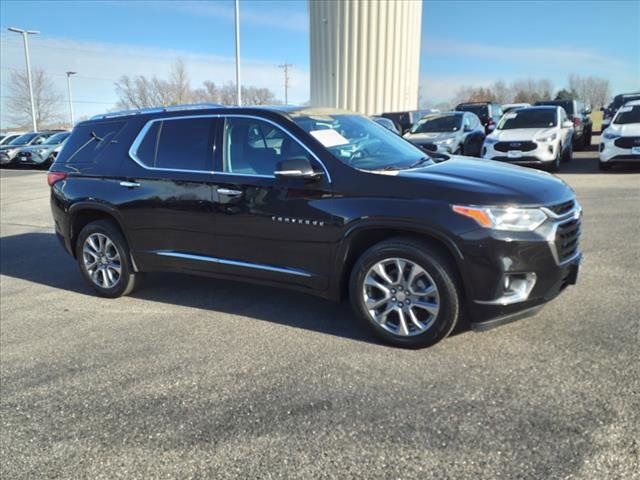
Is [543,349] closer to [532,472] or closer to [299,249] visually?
[532,472]

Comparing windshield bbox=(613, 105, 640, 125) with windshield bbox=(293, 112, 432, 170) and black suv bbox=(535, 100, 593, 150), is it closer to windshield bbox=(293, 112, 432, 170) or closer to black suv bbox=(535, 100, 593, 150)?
black suv bbox=(535, 100, 593, 150)

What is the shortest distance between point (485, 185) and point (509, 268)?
0.60 m

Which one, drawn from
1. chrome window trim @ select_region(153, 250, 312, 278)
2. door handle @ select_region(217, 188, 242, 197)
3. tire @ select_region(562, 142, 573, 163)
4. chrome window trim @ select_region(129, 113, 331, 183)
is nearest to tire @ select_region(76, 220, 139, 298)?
chrome window trim @ select_region(153, 250, 312, 278)

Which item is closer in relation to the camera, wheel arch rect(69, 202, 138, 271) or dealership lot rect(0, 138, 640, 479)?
dealership lot rect(0, 138, 640, 479)

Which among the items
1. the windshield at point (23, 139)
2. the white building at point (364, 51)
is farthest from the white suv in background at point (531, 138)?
the windshield at point (23, 139)

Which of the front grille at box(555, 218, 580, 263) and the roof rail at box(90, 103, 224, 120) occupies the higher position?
the roof rail at box(90, 103, 224, 120)

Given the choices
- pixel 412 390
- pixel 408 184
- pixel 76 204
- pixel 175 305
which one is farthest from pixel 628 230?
pixel 76 204

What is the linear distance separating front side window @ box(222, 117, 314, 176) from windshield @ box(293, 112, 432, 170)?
0.19 m

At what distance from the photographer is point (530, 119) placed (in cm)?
1441

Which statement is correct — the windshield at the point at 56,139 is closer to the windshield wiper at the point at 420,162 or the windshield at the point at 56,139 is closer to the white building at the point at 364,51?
the white building at the point at 364,51

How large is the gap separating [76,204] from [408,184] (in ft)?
11.8

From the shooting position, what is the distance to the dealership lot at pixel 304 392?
9.07 feet

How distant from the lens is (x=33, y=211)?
39.4 ft

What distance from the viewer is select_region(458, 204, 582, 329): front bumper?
3.60 meters
